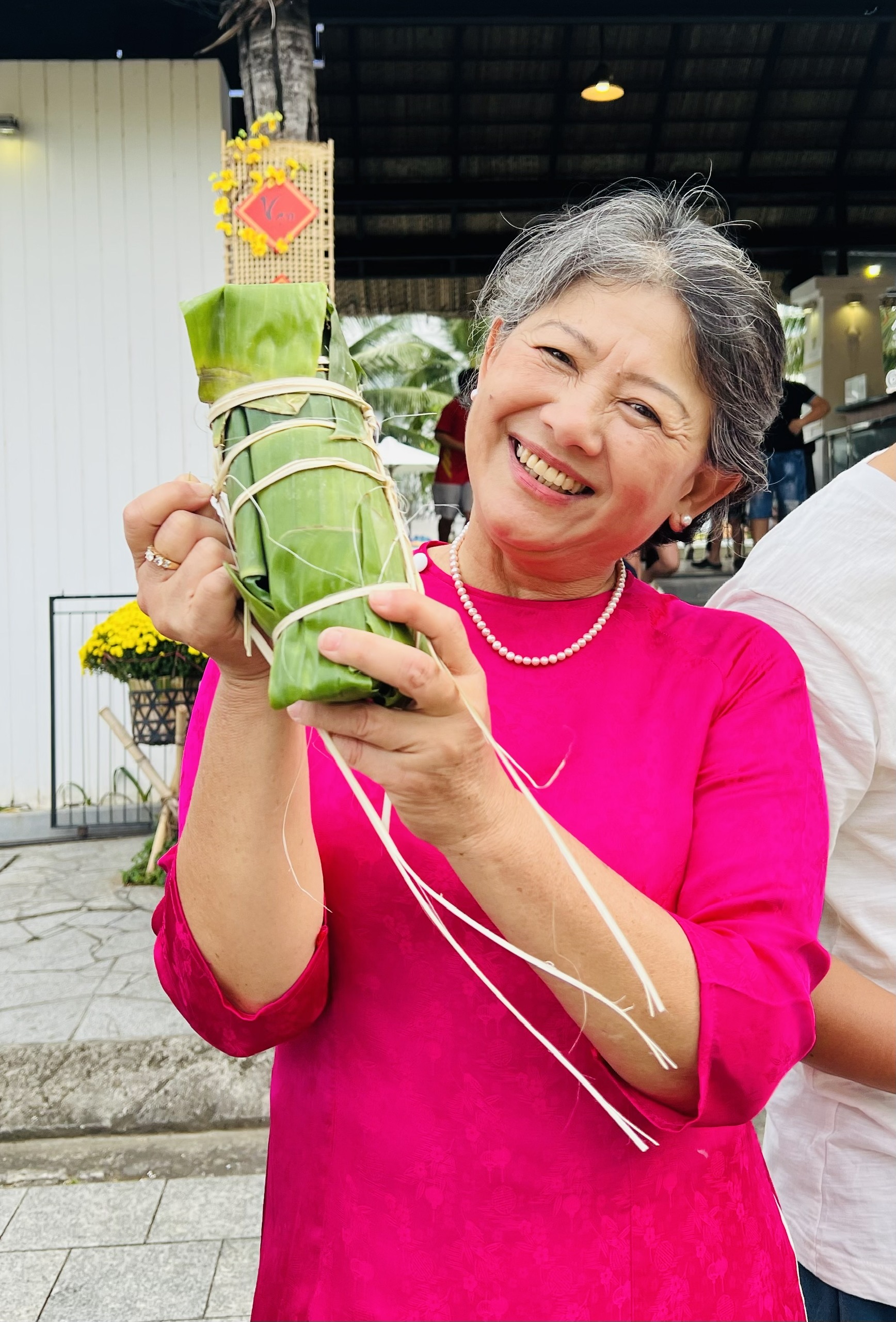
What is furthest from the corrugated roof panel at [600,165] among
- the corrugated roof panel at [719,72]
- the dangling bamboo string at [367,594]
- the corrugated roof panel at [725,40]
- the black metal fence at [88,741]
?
the dangling bamboo string at [367,594]

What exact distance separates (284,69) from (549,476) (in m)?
4.56

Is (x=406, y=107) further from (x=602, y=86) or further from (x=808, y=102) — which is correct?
(x=808, y=102)

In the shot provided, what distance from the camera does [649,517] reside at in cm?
133

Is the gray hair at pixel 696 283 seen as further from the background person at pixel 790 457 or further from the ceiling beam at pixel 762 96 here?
the ceiling beam at pixel 762 96

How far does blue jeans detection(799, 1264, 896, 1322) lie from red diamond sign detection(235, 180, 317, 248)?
446 centimetres

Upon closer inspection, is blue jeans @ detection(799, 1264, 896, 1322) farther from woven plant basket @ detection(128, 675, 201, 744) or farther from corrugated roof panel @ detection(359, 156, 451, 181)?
corrugated roof panel @ detection(359, 156, 451, 181)

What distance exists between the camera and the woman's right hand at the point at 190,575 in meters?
0.97

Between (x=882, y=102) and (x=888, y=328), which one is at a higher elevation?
(x=882, y=102)

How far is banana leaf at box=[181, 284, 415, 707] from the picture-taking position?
898 millimetres

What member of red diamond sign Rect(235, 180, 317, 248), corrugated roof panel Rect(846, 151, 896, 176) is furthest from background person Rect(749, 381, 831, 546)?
red diamond sign Rect(235, 180, 317, 248)

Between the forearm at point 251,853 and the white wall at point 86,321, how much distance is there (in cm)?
589

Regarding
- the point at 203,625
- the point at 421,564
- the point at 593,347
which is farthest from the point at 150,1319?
the point at 593,347

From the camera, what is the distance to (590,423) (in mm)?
1228

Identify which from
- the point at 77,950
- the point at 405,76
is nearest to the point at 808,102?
the point at 405,76
